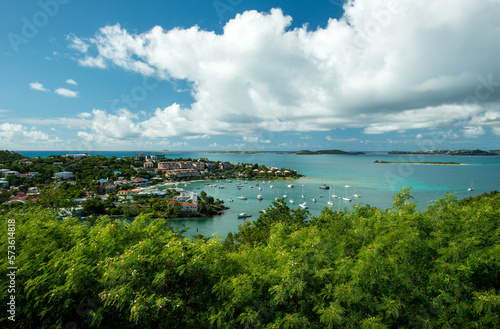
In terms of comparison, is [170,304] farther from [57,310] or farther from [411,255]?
[411,255]

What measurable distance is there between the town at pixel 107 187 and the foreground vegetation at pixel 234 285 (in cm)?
199

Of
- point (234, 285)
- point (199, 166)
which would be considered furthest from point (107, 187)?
point (234, 285)

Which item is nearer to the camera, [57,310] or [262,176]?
[57,310]

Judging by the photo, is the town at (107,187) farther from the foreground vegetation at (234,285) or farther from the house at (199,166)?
the foreground vegetation at (234,285)

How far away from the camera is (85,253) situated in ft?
10.1

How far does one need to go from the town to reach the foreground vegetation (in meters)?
1.99

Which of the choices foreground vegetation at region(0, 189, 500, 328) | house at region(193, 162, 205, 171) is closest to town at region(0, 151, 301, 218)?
house at region(193, 162, 205, 171)

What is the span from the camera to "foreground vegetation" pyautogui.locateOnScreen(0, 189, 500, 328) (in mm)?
2520

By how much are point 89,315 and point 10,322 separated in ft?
2.80

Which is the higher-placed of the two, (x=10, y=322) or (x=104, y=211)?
(x=10, y=322)

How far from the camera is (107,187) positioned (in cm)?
3978

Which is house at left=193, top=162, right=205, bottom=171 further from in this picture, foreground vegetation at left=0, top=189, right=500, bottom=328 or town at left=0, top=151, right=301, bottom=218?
foreground vegetation at left=0, top=189, right=500, bottom=328

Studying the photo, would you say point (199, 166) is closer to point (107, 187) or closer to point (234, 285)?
point (107, 187)

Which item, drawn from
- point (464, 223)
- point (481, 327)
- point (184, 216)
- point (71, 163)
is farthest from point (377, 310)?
point (71, 163)
